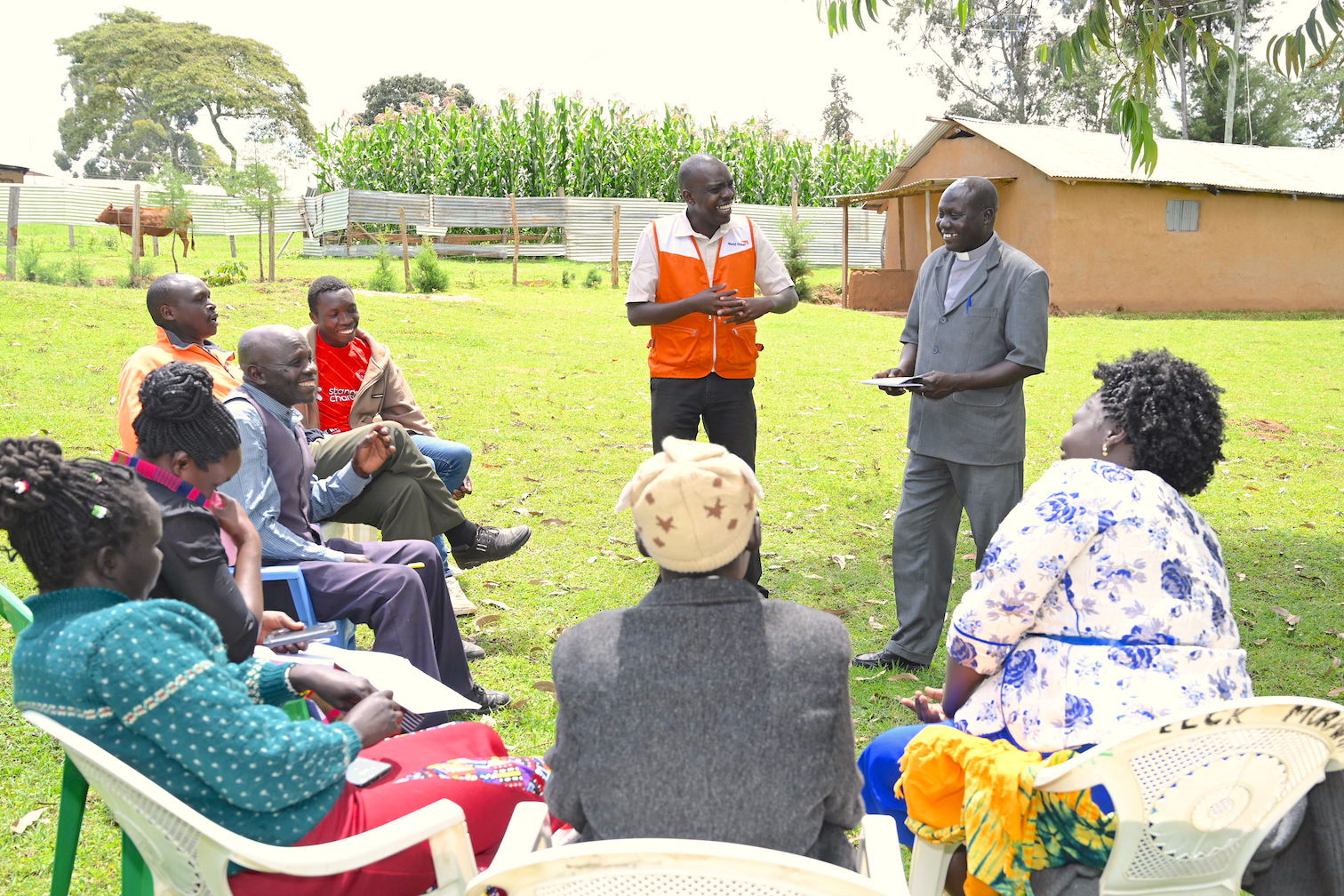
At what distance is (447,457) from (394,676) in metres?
2.48

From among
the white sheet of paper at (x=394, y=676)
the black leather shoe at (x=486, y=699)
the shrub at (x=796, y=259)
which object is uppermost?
the shrub at (x=796, y=259)

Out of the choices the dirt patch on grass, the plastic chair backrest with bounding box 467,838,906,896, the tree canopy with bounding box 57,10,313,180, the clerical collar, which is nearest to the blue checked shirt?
the plastic chair backrest with bounding box 467,838,906,896

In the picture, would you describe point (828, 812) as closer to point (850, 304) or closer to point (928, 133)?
point (850, 304)

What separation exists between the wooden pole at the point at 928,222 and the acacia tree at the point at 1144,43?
14909mm

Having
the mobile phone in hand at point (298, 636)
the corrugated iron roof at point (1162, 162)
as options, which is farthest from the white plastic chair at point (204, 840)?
the corrugated iron roof at point (1162, 162)

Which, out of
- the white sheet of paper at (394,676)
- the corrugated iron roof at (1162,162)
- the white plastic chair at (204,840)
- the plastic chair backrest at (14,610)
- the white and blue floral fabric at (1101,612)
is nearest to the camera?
the white plastic chair at (204,840)

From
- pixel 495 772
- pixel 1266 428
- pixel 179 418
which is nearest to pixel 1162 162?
pixel 1266 428

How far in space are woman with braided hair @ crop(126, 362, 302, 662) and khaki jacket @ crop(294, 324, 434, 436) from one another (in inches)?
82.9

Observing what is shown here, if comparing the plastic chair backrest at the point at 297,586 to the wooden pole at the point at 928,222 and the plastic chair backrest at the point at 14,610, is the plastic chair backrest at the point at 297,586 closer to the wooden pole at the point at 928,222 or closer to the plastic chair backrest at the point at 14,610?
the plastic chair backrest at the point at 14,610

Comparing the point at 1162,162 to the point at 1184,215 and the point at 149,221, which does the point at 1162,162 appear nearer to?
the point at 1184,215

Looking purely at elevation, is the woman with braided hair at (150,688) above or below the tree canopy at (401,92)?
below

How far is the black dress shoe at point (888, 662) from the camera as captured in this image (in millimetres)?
5066

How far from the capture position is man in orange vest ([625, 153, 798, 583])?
549cm

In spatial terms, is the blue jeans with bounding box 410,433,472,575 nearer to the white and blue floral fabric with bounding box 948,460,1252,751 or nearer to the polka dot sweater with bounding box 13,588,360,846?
the polka dot sweater with bounding box 13,588,360,846
